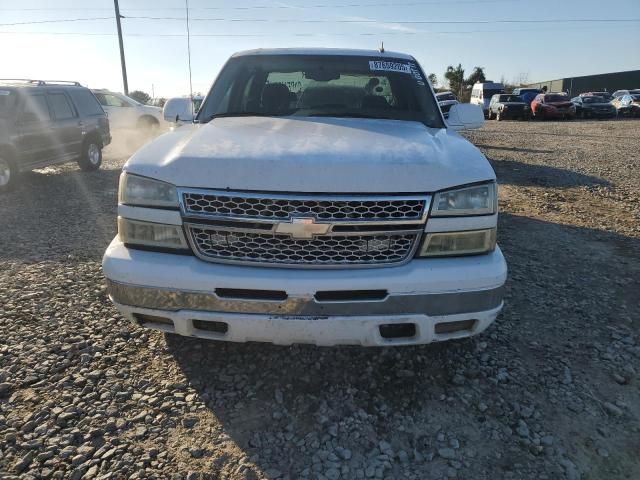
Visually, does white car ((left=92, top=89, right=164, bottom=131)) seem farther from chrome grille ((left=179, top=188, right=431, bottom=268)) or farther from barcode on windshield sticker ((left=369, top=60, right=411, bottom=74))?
chrome grille ((left=179, top=188, right=431, bottom=268))

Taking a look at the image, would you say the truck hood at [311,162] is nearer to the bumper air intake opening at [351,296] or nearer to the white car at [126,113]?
the bumper air intake opening at [351,296]

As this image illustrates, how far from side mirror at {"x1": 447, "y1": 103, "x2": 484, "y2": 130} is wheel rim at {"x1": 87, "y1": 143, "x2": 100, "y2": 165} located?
868 cm

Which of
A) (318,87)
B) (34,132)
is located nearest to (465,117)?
(318,87)

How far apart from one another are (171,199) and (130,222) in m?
0.27

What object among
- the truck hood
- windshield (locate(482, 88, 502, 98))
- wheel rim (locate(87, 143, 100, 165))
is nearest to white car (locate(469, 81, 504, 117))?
windshield (locate(482, 88, 502, 98))

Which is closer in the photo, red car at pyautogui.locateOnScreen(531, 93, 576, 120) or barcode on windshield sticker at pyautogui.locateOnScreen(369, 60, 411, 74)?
barcode on windshield sticker at pyautogui.locateOnScreen(369, 60, 411, 74)

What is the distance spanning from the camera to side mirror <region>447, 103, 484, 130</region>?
3885 mm

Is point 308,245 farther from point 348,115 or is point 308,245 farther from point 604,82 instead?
point 604,82

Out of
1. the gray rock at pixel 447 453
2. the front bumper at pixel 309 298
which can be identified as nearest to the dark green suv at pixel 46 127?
the front bumper at pixel 309 298

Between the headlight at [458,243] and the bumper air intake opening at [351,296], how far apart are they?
0.97 feet

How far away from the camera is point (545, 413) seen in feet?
8.08

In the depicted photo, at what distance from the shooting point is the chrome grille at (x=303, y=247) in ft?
7.44

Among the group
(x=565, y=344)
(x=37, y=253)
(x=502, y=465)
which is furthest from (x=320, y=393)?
(x=37, y=253)

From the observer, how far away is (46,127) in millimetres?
8852
